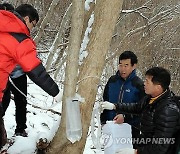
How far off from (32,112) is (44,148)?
2211 mm

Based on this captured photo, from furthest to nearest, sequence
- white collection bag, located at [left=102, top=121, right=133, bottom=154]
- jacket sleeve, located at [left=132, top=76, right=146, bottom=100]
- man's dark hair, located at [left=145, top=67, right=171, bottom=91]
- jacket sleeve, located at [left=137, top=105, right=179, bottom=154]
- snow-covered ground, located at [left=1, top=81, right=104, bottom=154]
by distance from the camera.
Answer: jacket sleeve, located at [left=132, top=76, right=146, bottom=100], snow-covered ground, located at [left=1, top=81, right=104, bottom=154], white collection bag, located at [left=102, top=121, right=133, bottom=154], man's dark hair, located at [left=145, top=67, right=171, bottom=91], jacket sleeve, located at [left=137, top=105, right=179, bottom=154]

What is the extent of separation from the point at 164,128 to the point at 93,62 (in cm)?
84

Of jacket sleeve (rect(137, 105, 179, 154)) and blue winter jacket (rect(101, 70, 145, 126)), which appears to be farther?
blue winter jacket (rect(101, 70, 145, 126))

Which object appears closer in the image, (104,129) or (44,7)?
(104,129)

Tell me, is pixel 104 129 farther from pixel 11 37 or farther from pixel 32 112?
pixel 32 112

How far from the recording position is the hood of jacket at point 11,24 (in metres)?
2.43

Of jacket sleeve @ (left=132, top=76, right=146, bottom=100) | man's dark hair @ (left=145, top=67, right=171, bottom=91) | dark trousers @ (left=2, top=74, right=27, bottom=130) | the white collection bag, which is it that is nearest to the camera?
man's dark hair @ (left=145, top=67, right=171, bottom=91)

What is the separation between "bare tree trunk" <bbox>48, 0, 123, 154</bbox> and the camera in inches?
109

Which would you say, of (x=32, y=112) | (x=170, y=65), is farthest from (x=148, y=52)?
(x=32, y=112)

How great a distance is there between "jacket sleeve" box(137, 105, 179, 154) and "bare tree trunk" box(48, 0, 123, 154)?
65cm

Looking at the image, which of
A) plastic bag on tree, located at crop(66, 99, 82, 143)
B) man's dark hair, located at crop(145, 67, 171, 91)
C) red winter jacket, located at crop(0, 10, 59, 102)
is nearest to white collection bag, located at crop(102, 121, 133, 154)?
plastic bag on tree, located at crop(66, 99, 82, 143)

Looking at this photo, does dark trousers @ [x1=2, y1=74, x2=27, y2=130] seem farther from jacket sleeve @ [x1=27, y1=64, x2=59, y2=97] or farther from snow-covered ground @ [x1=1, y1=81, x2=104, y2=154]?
jacket sleeve @ [x1=27, y1=64, x2=59, y2=97]

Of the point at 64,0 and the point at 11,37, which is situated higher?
the point at 64,0

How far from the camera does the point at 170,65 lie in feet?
42.4
